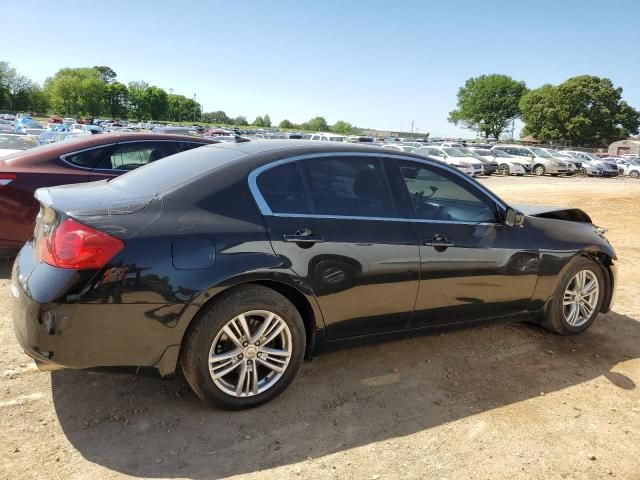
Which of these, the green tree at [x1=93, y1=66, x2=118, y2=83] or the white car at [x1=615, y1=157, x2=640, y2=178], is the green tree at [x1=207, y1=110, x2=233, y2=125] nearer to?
the green tree at [x1=93, y1=66, x2=118, y2=83]

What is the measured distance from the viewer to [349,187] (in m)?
3.41

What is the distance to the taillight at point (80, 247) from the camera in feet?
8.48

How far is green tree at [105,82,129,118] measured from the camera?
12625cm

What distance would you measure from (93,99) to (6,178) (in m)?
131

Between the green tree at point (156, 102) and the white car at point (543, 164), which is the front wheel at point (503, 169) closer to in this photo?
the white car at point (543, 164)

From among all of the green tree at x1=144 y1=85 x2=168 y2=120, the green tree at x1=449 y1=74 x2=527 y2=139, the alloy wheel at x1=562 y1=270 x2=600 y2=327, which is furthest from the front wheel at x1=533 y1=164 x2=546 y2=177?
the green tree at x1=144 y1=85 x2=168 y2=120

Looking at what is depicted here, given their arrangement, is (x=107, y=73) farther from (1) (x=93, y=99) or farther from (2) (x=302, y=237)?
(2) (x=302, y=237)

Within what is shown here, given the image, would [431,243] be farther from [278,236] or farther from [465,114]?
[465,114]

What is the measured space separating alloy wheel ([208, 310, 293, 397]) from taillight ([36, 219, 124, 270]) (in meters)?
0.73

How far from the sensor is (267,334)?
3.04 meters

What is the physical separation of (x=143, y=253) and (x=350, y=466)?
151 centimetres

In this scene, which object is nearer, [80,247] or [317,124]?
[80,247]

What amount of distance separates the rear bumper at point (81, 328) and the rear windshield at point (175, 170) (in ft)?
2.42

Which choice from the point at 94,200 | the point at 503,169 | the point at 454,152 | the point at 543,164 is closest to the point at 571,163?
the point at 543,164
